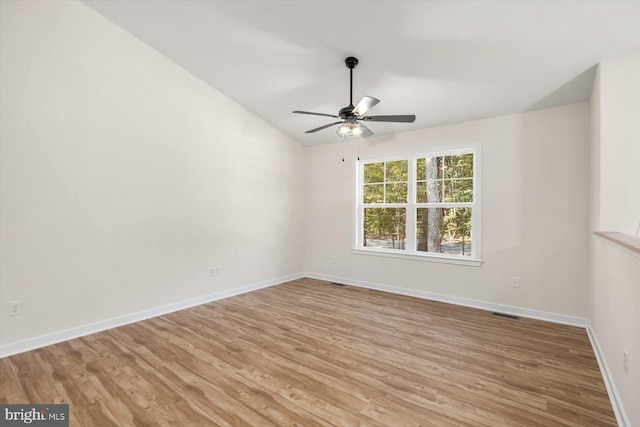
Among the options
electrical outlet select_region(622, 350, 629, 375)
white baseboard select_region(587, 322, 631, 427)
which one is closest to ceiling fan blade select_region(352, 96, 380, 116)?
electrical outlet select_region(622, 350, 629, 375)

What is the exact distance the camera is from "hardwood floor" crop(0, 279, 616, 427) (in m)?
1.92

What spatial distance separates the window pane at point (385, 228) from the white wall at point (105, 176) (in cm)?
205

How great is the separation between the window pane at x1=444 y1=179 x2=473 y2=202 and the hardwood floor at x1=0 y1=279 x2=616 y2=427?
1609mm

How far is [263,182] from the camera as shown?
16.8 feet

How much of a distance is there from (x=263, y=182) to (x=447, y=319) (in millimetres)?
3429

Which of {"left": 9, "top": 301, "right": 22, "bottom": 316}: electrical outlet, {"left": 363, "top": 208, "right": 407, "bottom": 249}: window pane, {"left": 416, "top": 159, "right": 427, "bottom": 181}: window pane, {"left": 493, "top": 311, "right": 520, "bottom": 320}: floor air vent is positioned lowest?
{"left": 493, "top": 311, "right": 520, "bottom": 320}: floor air vent

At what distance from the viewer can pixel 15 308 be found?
2756 mm

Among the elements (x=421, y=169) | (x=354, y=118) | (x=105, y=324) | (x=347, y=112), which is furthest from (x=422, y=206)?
(x=105, y=324)

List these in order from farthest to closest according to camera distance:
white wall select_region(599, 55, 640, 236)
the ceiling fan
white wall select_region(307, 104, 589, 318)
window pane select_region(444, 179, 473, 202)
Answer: window pane select_region(444, 179, 473, 202), white wall select_region(307, 104, 589, 318), the ceiling fan, white wall select_region(599, 55, 640, 236)

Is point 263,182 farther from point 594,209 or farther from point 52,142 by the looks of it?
point 594,209

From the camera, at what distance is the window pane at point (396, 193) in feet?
16.0

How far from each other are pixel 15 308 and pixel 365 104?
12.3ft

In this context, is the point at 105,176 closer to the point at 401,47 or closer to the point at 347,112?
the point at 347,112

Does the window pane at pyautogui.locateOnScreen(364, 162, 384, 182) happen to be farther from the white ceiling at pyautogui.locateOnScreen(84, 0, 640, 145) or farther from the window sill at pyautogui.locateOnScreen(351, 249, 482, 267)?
the window sill at pyautogui.locateOnScreen(351, 249, 482, 267)
